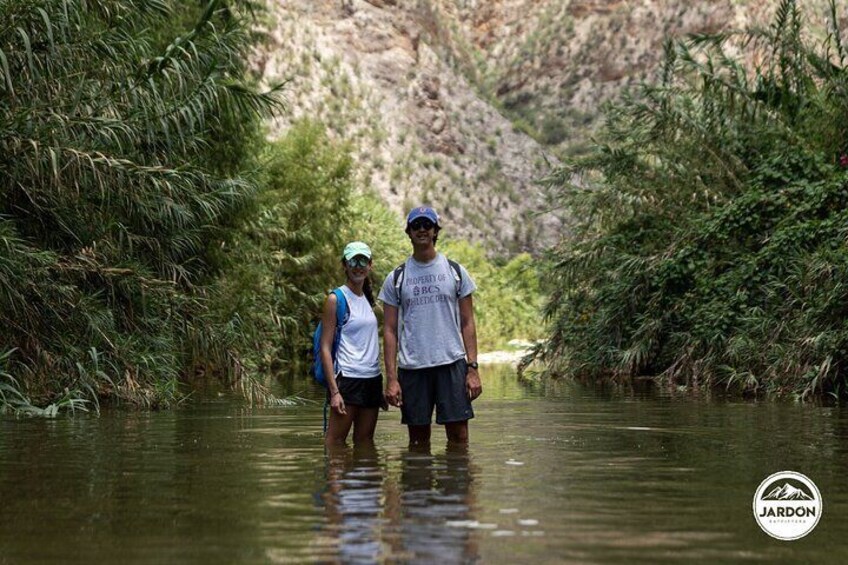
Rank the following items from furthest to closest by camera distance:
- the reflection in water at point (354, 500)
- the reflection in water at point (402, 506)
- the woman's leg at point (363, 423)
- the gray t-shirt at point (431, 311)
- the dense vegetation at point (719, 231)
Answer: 1. the dense vegetation at point (719, 231)
2. the woman's leg at point (363, 423)
3. the gray t-shirt at point (431, 311)
4. the reflection in water at point (354, 500)
5. the reflection in water at point (402, 506)

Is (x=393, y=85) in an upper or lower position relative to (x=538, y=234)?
upper

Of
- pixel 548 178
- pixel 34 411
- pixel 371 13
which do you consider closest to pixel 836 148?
pixel 548 178

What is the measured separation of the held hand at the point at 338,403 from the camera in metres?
9.73

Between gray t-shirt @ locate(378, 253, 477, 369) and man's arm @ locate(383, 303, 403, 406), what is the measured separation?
11 centimetres

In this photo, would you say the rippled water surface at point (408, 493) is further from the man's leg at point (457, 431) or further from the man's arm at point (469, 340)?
the man's arm at point (469, 340)

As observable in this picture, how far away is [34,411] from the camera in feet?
46.8

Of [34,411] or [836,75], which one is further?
[836,75]

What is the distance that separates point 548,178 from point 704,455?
66.6 ft

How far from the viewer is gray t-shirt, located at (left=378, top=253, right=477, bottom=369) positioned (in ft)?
31.8

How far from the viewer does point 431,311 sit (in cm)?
968

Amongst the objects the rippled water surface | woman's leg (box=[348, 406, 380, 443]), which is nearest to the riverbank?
the rippled water surface

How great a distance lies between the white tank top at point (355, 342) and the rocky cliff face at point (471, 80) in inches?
2502

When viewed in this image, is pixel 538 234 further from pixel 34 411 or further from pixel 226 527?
pixel 226 527
